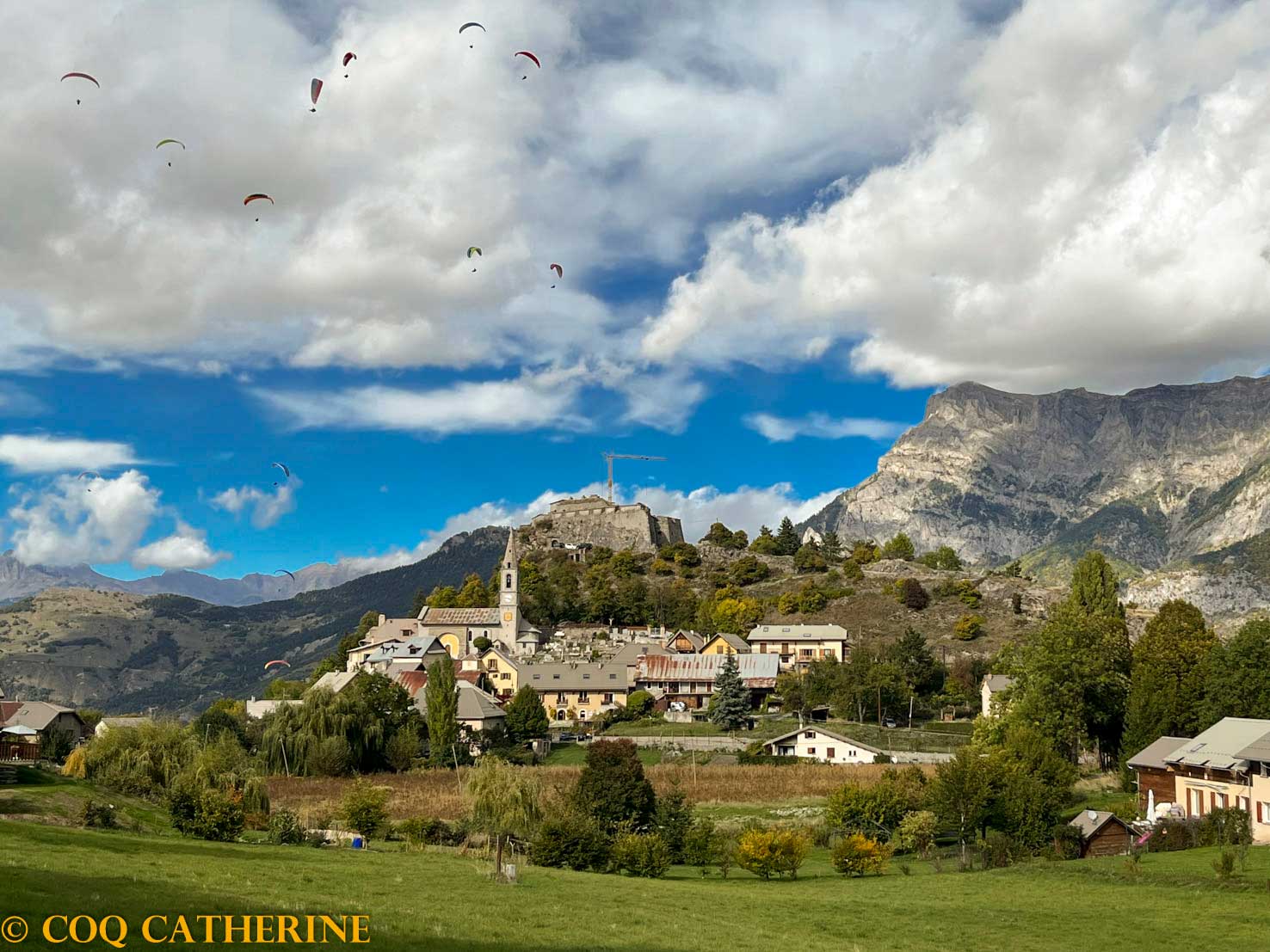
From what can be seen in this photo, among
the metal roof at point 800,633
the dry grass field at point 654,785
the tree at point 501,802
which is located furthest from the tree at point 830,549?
the tree at point 501,802

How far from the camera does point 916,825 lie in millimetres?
45656

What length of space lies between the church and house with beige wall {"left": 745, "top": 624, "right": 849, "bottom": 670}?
95.7 feet

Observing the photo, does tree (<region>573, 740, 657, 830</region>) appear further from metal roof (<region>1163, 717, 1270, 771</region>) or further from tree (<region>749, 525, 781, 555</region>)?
tree (<region>749, 525, 781, 555</region>)

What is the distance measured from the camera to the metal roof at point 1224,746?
45.9m

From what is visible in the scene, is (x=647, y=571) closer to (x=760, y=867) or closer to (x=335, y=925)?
(x=760, y=867)

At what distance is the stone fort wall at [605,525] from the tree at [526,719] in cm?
8594

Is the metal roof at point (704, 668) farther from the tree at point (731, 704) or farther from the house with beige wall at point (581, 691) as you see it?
the tree at point (731, 704)

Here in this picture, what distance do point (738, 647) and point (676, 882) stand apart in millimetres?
81263

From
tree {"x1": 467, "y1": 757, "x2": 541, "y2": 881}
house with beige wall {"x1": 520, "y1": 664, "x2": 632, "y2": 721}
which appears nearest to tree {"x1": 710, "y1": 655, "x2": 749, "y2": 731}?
house with beige wall {"x1": 520, "y1": 664, "x2": 632, "y2": 721}

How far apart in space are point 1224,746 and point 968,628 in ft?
222

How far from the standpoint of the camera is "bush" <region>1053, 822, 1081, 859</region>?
4234 centimetres

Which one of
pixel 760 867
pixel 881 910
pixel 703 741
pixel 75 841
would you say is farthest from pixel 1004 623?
pixel 75 841

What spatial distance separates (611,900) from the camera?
92.7ft

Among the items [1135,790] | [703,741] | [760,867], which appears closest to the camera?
[760,867]
